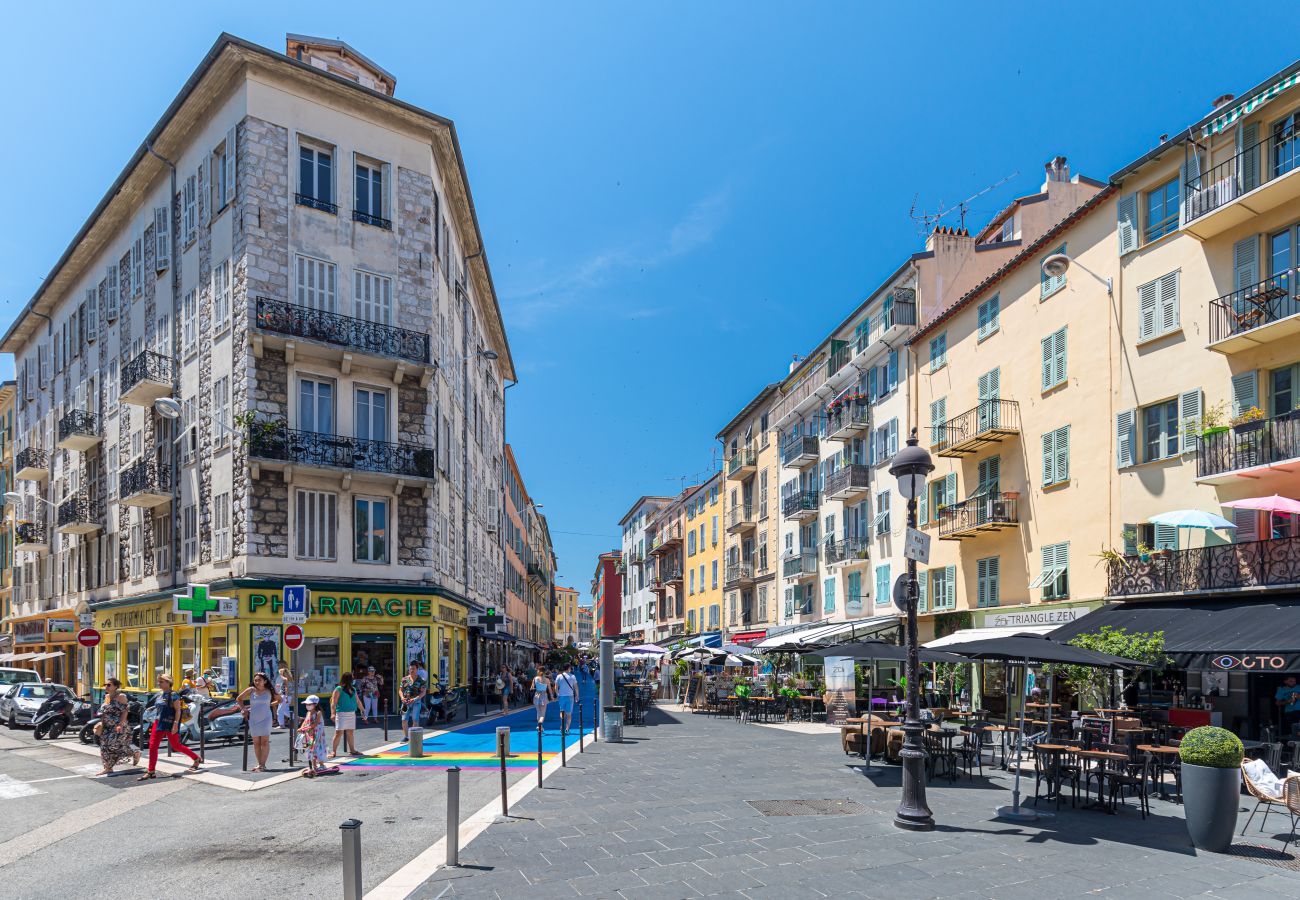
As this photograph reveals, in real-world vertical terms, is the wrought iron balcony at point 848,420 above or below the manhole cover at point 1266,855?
above

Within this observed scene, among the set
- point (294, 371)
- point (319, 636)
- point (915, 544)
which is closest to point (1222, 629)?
point (915, 544)

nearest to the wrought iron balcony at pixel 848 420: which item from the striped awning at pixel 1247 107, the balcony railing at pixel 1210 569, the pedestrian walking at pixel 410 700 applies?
the balcony railing at pixel 1210 569

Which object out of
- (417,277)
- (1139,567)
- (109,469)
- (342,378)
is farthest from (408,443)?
(1139,567)

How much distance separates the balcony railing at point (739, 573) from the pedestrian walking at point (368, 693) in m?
26.1

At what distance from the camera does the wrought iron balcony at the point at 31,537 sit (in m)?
45.4

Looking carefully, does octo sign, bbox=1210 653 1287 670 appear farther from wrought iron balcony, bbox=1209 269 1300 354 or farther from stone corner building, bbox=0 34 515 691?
stone corner building, bbox=0 34 515 691

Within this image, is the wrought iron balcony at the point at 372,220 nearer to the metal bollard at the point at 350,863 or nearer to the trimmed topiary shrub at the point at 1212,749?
the metal bollard at the point at 350,863

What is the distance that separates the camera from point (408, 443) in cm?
2756

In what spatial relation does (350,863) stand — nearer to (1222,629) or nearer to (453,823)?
(453,823)

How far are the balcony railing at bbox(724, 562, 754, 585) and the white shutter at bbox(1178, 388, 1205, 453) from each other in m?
29.2

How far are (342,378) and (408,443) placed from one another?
251cm

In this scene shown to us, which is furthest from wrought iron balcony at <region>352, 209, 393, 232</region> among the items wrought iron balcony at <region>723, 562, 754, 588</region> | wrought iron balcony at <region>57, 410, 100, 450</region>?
wrought iron balcony at <region>723, 562, 754, 588</region>

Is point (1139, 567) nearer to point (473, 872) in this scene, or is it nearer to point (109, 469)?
point (473, 872)

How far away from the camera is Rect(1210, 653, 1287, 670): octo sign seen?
47.7 feet
